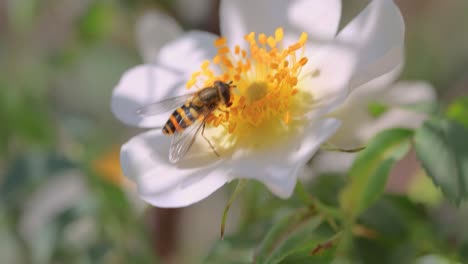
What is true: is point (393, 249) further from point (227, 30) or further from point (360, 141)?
point (227, 30)

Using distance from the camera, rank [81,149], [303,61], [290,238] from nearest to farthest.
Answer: [290,238], [303,61], [81,149]

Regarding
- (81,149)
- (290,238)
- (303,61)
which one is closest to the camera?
(290,238)

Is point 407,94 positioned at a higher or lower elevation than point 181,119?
lower

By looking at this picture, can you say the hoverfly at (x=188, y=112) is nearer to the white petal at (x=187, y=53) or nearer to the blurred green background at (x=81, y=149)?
the white petal at (x=187, y=53)

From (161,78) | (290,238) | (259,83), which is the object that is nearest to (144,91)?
(161,78)

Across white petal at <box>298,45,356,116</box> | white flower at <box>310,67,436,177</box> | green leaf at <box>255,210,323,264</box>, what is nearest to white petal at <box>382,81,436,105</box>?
white flower at <box>310,67,436,177</box>

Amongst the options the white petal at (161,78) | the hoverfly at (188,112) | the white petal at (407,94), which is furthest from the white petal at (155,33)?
the white petal at (407,94)

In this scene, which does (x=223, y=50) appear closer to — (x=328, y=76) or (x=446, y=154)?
(x=328, y=76)
